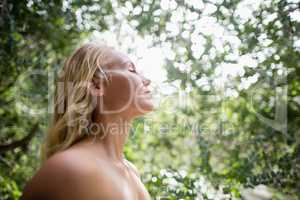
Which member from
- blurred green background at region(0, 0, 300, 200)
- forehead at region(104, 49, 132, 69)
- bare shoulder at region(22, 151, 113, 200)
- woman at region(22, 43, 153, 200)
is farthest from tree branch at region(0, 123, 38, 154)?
bare shoulder at region(22, 151, 113, 200)

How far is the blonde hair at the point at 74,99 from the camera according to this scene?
4.13 ft

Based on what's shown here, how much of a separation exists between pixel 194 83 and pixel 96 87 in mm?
867

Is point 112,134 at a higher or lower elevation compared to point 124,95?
lower

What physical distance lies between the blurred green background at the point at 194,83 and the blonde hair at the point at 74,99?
679 millimetres

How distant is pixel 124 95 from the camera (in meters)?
1.27

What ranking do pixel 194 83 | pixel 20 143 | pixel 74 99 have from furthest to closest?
pixel 20 143, pixel 194 83, pixel 74 99

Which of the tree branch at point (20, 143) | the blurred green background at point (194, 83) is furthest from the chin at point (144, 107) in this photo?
the tree branch at point (20, 143)

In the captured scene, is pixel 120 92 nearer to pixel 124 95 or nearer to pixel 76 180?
pixel 124 95

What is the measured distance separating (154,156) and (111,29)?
84cm

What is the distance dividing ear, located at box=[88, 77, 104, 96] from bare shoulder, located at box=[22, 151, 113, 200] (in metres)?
0.24

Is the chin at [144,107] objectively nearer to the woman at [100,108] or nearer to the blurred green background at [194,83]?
the woman at [100,108]

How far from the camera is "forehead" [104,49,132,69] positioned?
4.31 ft

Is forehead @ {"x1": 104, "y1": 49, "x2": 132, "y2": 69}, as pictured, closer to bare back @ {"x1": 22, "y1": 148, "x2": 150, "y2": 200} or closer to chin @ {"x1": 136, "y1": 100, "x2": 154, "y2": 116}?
chin @ {"x1": 136, "y1": 100, "x2": 154, "y2": 116}

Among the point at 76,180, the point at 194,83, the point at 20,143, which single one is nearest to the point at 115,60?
the point at 76,180
